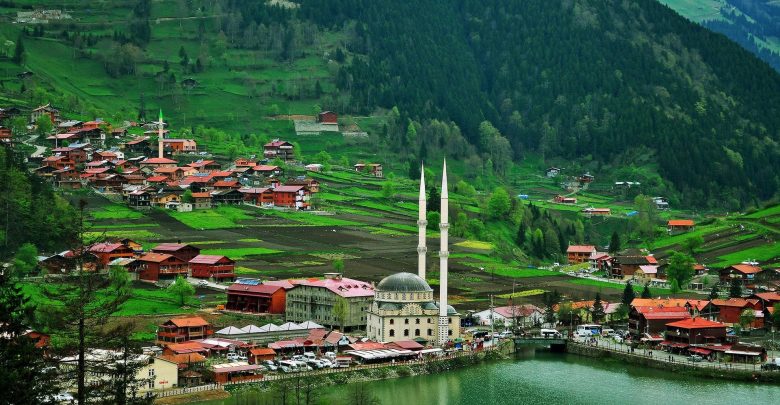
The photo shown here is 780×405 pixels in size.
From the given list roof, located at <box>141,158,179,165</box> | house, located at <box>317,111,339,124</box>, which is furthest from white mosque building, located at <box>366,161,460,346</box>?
house, located at <box>317,111,339,124</box>

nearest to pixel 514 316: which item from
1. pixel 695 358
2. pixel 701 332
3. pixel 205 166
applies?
pixel 701 332

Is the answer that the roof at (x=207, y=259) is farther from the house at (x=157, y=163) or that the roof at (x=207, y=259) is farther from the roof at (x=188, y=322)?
the house at (x=157, y=163)

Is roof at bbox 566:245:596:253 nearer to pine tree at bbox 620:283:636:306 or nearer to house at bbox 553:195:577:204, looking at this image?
pine tree at bbox 620:283:636:306

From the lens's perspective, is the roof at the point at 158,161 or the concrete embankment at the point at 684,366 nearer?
the concrete embankment at the point at 684,366

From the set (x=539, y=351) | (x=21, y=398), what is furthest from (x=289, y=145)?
(x=21, y=398)

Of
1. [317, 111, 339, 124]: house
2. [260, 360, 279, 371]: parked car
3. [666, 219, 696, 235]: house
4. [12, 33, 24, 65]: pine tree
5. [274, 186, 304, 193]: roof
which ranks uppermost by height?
[12, 33, 24, 65]: pine tree

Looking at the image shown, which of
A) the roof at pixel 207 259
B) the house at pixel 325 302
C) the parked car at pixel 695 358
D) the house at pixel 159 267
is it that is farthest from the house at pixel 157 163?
the parked car at pixel 695 358
